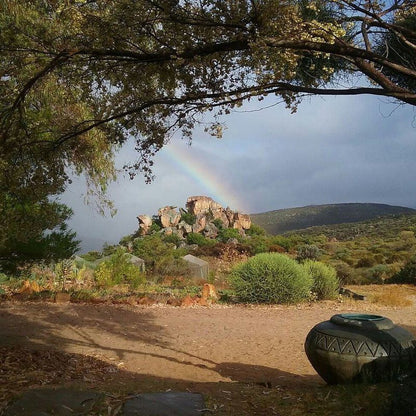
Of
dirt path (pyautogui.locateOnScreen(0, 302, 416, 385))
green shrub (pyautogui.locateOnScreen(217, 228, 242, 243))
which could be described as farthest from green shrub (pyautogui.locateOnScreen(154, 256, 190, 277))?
green shrub (pyautogui.locateOnScreen(217, 228, 242, 243))

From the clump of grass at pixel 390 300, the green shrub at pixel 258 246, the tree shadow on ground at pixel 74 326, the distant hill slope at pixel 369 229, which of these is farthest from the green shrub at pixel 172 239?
the tree shadow on ground at pixel 74 326

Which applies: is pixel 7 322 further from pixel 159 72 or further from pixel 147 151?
pixel 159 72

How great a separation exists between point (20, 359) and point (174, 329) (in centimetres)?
373

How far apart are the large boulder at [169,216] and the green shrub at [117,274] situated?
2775cm

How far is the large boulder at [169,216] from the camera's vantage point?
45125 millimetres

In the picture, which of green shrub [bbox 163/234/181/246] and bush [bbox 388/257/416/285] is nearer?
bush [bbox 388/257/416/285]

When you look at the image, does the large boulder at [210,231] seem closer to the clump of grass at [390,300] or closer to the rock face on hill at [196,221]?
the rock face on hill at [196,221]

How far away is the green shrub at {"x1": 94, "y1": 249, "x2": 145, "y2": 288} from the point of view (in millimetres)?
16672

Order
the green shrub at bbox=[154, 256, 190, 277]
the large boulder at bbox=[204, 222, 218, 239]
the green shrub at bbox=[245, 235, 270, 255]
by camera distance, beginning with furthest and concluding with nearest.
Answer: the large boulder at bbox=[204, 222, 218, 239] → the green shrub at bbox=[245, 235, 270, 255] → the green shrub at bbox=[154, 256, 190, 277]

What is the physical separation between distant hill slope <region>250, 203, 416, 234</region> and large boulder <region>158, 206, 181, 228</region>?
14.4 meters

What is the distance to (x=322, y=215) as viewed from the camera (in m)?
63.8

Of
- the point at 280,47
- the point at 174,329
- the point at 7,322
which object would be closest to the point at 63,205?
the point at 7,322

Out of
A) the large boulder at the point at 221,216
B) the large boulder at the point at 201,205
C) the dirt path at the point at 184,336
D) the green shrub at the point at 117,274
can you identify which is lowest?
the dirt path at the point at 184,336

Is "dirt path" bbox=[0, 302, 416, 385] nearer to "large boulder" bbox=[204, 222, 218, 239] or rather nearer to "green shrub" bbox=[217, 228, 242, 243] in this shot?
"green shrub" bbox=[217, 228, 242, 243]
